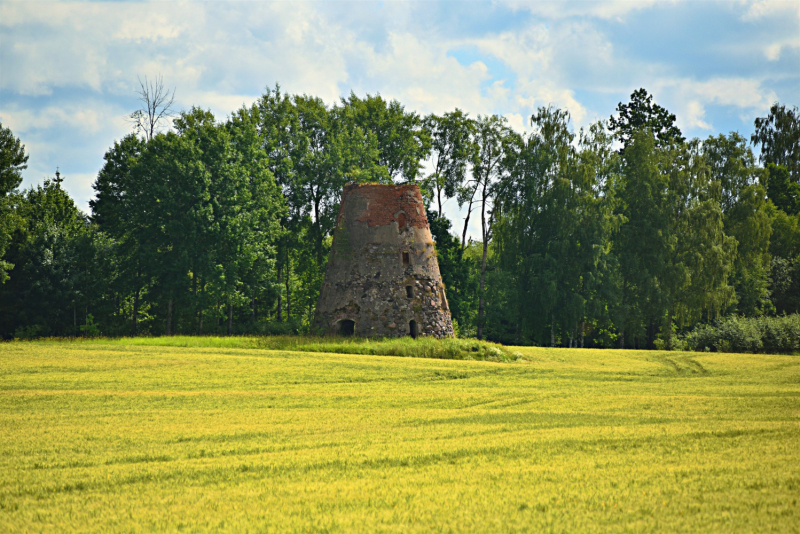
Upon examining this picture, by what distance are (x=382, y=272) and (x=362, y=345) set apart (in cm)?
474

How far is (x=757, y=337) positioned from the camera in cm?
3231

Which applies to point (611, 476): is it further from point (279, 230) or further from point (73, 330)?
point (73, 330)

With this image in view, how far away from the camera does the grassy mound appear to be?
25641 mm

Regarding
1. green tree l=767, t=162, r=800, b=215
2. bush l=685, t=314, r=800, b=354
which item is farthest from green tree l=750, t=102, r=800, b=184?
bush l=685, t=314, r=800, b=354

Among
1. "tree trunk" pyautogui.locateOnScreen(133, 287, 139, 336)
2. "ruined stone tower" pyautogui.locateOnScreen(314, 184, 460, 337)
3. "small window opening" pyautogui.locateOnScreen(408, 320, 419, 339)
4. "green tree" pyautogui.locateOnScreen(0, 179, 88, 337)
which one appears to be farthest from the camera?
"green tree" pyautogui.locateOnScreen(0, 179, 88, 337)

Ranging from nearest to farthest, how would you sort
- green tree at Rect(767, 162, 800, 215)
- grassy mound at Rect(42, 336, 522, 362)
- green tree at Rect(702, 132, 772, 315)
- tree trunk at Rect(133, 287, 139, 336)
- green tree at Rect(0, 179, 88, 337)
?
grassy mound at Rect(42, 336, 522, 362)
tree trunk at Rect(133, 287, 139, 336)
green tree at Rect(0, 179, 88, 337)
green tree at Rect(702, 132, 772, 315)
green tree at Rect(767, 162, 800, 215)

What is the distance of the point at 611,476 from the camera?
7.63 meters

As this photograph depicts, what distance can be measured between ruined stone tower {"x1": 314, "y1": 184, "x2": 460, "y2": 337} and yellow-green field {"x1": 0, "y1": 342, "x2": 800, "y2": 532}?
1183cm

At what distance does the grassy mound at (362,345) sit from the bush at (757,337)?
1318 centimetres

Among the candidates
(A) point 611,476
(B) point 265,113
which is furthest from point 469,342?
(B) point 265,113

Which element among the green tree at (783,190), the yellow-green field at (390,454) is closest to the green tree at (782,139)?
the green tree at (783,190)

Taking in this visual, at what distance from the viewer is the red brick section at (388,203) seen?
1212 inches

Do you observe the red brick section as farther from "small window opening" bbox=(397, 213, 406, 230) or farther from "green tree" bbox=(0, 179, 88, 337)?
"green tree" bbox=(0, 179, 88, 337)

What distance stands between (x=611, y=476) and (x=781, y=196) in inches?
2007
